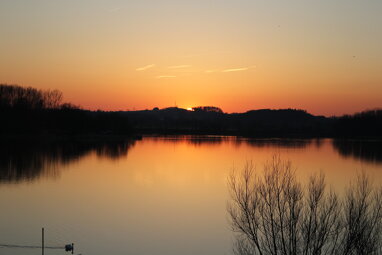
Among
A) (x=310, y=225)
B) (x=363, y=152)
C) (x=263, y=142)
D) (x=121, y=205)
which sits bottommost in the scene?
(x=121, y=205)

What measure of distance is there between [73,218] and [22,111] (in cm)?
6037

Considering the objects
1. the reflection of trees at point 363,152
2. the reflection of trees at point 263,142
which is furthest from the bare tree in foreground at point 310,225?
the reflection of trees at point 263,142

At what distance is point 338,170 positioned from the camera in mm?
31547

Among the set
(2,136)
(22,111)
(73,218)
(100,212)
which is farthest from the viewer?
(22,111)

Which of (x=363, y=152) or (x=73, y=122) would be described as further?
(x=73, y=122)

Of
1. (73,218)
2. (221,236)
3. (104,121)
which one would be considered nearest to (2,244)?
(73,218)

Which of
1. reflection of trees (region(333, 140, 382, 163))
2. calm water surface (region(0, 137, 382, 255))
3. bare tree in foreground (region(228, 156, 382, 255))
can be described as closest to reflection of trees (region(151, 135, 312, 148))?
reflection of trees (region(333, 140, 382, 163))

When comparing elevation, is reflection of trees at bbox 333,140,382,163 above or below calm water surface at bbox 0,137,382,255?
above

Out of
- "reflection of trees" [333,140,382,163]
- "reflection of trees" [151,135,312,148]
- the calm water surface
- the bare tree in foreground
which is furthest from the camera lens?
"reflection of trees" [151,135,312,148]

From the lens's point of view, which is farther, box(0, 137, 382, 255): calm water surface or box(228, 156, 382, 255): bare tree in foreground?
box(0, 137, 382, 255): calm water surface

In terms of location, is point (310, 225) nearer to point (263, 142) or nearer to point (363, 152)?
point (363, 152)

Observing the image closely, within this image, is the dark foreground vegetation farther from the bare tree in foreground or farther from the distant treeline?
the bare tree in foreground

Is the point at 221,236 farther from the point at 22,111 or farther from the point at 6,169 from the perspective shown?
the point at 22,111

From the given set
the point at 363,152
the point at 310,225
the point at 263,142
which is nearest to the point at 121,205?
the point at 310,225
